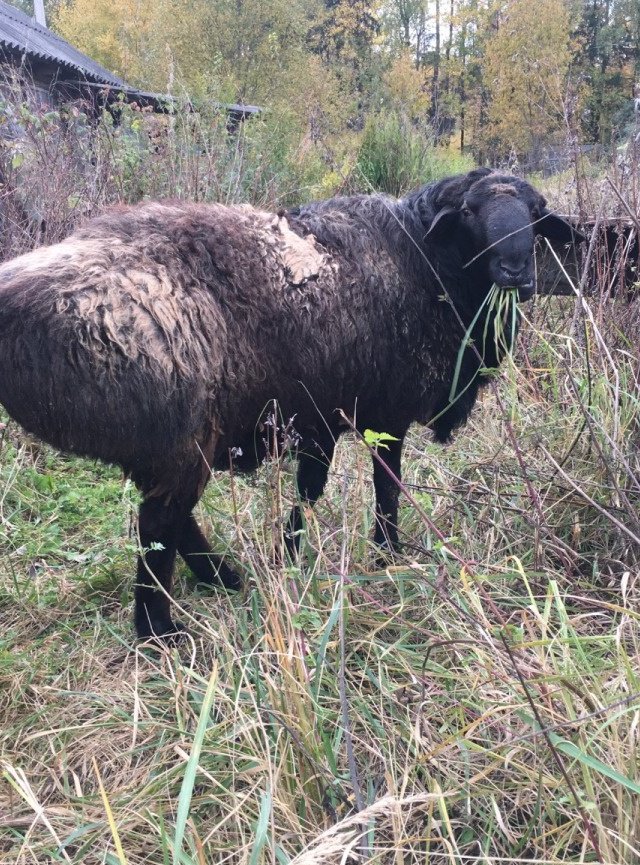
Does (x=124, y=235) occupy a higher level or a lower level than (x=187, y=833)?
higher

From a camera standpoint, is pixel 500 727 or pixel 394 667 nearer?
pixel 500 727

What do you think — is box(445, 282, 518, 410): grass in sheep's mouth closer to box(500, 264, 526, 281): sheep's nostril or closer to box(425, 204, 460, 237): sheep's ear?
box(500, 264, 526, 281): sheep's nostril

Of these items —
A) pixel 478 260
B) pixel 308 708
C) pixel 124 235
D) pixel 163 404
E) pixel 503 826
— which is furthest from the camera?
pixel 478 260

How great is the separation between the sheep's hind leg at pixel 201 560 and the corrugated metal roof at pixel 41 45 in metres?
16.3

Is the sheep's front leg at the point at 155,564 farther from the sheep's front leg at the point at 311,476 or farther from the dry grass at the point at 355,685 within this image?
the sheep's front leg at the point at 311,476

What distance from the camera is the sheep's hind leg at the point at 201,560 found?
11.1 feet

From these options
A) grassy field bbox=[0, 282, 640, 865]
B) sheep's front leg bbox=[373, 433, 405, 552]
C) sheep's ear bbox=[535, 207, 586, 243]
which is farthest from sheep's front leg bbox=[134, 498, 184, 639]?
sheep's ear bbox=[535, 207, 586, 243]

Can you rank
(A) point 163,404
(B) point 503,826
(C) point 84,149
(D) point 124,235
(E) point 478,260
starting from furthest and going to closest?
(C) point 84,149 < (E) point 478,260 < (D) point 124,235 < (A) point 163,404 < (B) point 503,826

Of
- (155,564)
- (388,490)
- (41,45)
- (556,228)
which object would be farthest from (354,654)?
(41,45)

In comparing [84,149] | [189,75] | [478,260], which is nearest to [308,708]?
[478,260]

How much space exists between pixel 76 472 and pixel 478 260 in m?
2.79

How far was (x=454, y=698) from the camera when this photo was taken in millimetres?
2361

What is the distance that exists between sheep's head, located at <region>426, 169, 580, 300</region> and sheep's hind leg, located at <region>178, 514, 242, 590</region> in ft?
5.86

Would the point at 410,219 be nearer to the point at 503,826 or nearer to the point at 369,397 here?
the point at 369,397
